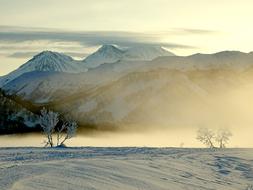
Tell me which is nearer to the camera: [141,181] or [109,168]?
[141,181]

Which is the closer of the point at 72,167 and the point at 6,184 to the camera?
the point at 6,184

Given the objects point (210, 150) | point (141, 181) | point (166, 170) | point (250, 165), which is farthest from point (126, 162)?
point (210, 150)

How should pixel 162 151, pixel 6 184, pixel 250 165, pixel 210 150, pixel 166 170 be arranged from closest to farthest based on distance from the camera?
pixel 6 184
pixel 166 170
pixel 250 165
pixel 162 151
pixel 210 150

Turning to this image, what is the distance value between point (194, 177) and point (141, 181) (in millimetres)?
5547

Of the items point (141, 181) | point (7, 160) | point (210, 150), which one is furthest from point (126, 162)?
point (210, 150)

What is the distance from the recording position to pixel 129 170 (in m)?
33.3

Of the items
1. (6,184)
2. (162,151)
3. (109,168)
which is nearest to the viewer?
(6,184)

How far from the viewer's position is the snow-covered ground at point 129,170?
27.8 meters

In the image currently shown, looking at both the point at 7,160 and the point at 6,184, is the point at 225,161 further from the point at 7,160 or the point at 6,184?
the point at 6,184

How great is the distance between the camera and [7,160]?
117 feet

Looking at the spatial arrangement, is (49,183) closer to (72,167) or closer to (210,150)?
(72,167)

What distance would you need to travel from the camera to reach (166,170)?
35.4 meters

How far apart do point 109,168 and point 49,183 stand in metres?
6.94

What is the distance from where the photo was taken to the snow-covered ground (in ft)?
91.2
